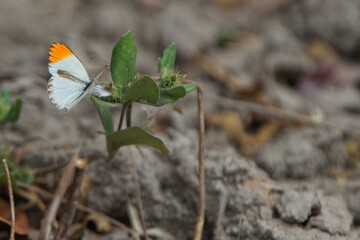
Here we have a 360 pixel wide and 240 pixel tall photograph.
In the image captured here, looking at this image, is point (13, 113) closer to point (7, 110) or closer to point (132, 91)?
point (7, 110)

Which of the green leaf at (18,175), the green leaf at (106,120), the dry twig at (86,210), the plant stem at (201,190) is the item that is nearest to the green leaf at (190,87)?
the plant stem at (201,190)

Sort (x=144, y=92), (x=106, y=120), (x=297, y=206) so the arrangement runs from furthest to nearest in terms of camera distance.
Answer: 1. (x=297, y=206)
2. (x=106, y=120)
3. (x=144, y=92)

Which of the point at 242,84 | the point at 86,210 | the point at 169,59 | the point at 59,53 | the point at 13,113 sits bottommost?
the point at 86,210

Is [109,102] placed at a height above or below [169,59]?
below

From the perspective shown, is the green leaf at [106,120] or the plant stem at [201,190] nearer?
A: the green leaf at [106,120]

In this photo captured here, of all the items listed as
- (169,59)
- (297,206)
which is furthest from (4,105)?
(297,206)

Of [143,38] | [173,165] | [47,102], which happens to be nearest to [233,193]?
[173,165]

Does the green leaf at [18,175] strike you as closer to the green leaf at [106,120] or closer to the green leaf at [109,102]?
the green leaf at [106,120]
